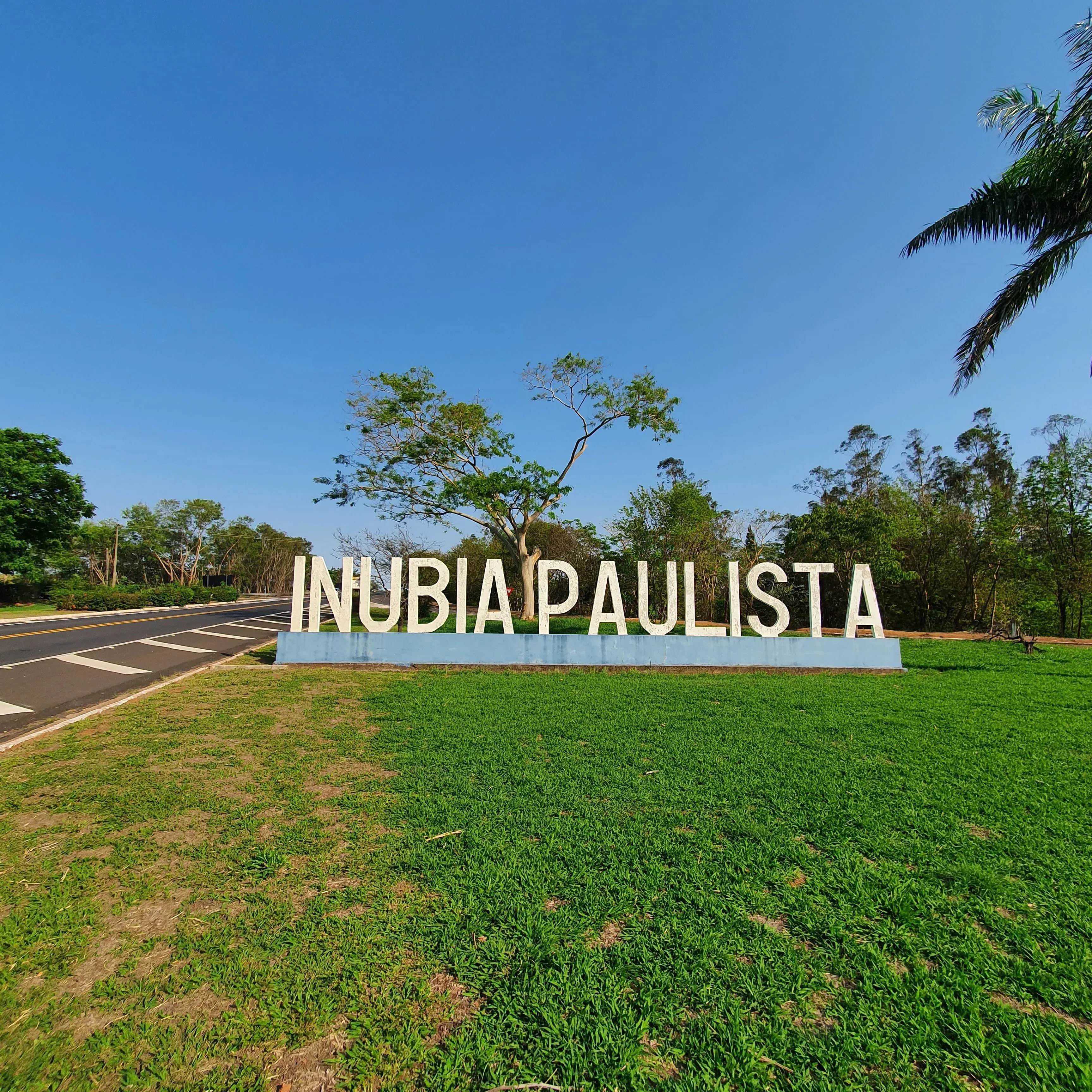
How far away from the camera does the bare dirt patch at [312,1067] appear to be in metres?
1.48

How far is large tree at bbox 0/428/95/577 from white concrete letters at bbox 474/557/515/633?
1200 inches

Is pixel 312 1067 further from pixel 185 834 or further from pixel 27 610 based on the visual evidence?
pixel 27 610

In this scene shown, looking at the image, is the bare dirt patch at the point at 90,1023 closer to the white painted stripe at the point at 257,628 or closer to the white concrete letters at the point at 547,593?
the white concrete letters at the point at 547,593

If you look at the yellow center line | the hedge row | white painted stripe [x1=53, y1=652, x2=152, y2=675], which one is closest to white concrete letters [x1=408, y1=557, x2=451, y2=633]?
white painted stripe [x1=53, y1=652, x2=152, y2=675]

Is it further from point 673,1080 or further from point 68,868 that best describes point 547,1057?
point 68,868

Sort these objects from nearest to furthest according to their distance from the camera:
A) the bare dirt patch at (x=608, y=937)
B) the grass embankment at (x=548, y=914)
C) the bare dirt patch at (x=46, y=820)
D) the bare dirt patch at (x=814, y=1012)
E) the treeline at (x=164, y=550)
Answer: the grass embankment at (x=548, y=914)
the bare dirt patch at (x=814, y=1012)
the bare dirt patch at (x=608, y=937)
the bare dirt patch at (x=46, y=820)
the treeline at (x=164, y=550)

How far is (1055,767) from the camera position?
13.6 ft

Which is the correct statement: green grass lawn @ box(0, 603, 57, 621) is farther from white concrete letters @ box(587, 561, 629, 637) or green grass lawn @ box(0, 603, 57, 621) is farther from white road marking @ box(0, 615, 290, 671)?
white concrete letters @ box(587, 561, 629, 637)

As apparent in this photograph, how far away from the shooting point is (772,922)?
88.3 inches

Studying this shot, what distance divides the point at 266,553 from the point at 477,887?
70494 millimetres

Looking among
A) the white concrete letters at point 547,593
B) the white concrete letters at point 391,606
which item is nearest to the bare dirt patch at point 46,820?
the white concrete letters at point 391,606

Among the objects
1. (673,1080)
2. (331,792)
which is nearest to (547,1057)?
(673,1080)

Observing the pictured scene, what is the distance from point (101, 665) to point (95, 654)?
153 cm

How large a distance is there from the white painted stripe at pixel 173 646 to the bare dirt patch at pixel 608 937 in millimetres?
11328
